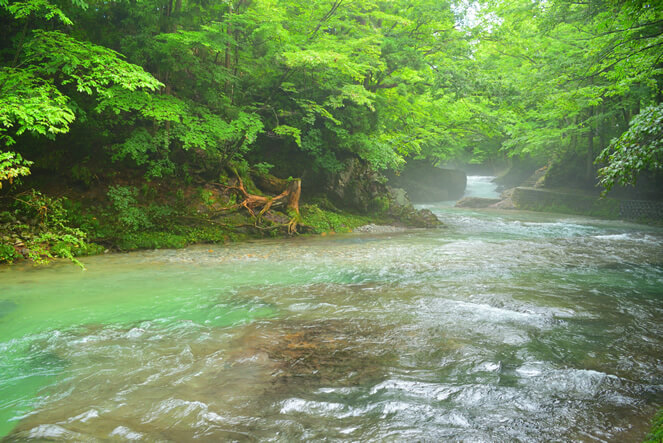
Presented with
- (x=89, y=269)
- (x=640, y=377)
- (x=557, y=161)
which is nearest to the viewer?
(x=640, y=377)

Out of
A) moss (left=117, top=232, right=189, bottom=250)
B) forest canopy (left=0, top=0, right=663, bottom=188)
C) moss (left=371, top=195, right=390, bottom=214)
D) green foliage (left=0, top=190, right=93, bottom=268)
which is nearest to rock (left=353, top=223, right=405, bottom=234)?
moss (left=371, top=195, right=390, bottom=214)

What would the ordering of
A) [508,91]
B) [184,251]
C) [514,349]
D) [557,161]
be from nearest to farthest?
1. [514,349]
2. [184,251]
3. [508,91]
4. [557,161]

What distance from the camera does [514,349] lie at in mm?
4266

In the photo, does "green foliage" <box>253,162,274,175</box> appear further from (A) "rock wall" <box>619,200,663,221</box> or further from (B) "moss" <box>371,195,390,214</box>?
(A) "rock wall" <box>619,200,663,221</box>

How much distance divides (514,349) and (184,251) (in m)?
8.07

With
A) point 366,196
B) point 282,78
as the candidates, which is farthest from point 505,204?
point 282,78

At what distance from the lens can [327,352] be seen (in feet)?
13.8

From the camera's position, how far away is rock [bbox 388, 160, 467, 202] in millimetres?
32094

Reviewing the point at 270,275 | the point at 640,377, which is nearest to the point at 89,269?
the point at 270,275

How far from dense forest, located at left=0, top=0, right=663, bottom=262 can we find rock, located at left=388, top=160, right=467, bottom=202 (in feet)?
40.1

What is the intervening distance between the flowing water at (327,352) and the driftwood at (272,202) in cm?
455

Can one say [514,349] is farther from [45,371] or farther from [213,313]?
[45,371]

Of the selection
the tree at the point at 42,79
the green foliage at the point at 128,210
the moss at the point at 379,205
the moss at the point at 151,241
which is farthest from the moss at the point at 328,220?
the tree at the point at 42,79

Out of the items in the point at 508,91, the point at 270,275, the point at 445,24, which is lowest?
the point at 270,275
